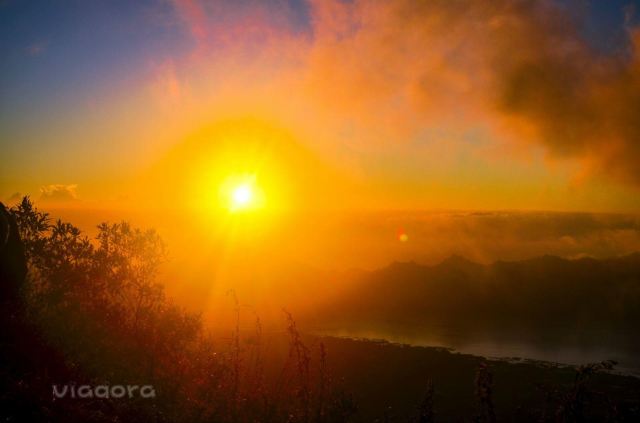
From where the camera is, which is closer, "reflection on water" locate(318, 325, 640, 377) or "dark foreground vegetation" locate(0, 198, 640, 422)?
"dark foreground vegetation" locate(0, 198, 640, 422)

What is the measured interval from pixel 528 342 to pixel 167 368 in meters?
110

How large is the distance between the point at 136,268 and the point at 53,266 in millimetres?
6127

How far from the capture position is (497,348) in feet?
322

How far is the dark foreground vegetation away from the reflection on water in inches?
918

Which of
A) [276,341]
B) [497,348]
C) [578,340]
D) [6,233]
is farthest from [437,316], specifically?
[6,233]

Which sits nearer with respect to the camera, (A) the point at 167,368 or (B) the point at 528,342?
(A) the point at 167,368

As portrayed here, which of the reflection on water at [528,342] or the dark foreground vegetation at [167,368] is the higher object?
the dark foreground vegetation at [167,368]

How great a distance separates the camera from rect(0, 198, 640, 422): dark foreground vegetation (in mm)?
9359

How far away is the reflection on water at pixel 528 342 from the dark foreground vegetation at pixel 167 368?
23306mm

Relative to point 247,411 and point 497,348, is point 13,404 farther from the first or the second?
point 497,348

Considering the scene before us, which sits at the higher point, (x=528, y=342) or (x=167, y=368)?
(x=167, y=368)

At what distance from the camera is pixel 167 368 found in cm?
2028

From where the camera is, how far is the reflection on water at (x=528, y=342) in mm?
87875

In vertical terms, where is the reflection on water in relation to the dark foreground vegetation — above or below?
below
